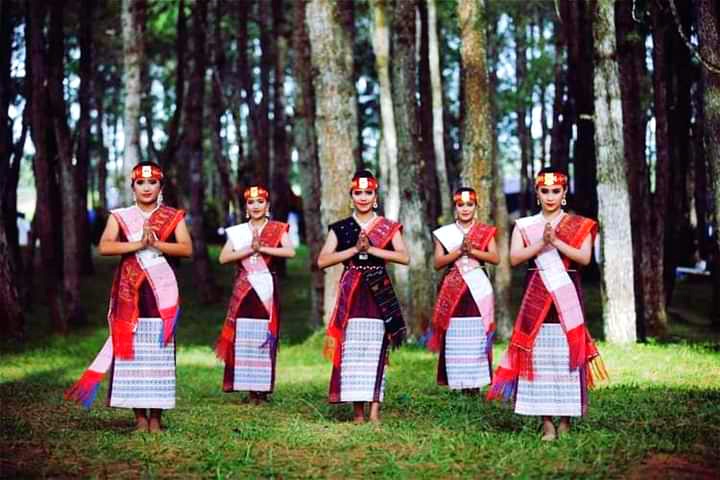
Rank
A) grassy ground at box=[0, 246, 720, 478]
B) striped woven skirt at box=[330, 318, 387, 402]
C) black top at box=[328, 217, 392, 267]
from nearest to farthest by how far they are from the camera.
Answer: grassy ground at box=[0, 246, 720, 478]
striped woven skirt at box=[330, 318, 387, 402]
black top at box=[328, 217, 392, 267]

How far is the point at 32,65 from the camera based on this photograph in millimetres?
19625

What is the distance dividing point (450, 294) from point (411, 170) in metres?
6.32

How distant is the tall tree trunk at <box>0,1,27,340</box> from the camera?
1780 cm

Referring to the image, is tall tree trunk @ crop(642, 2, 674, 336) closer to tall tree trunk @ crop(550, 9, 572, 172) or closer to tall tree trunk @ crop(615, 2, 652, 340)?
tall tree trunk @ crop(615, 2, 652, 340)

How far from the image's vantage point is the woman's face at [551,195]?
8.66 m

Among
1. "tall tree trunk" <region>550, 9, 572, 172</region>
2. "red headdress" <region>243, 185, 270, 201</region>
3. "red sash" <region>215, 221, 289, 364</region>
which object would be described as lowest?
"red sash" <region>215, 221, 289, 364</region>

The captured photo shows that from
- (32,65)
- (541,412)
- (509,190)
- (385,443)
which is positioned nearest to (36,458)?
(385,443)

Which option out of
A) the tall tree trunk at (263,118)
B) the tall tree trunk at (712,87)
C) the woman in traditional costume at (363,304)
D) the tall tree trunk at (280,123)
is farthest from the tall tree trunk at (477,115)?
the tall tree trunk at (263,118)

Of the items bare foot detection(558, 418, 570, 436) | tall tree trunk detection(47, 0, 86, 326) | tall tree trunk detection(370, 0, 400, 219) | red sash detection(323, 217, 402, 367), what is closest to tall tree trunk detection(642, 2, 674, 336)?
tall tree trunk detection(370, 0, 400, 219)

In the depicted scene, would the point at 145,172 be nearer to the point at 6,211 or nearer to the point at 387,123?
the point at 387,123

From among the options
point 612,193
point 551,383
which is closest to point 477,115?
point 612,193

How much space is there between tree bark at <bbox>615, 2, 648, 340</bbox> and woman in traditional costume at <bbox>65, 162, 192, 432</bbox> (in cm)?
1015

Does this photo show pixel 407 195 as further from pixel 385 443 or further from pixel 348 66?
pixel 385 443

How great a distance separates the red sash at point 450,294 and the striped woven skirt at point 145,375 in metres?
3.39
